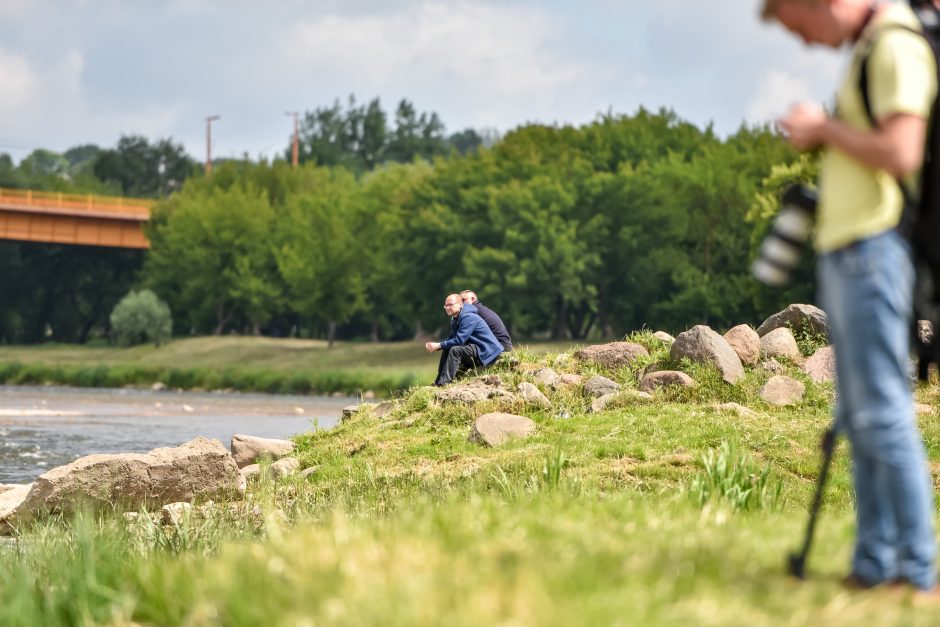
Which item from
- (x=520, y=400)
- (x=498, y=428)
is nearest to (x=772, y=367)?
(x=520, y=400)

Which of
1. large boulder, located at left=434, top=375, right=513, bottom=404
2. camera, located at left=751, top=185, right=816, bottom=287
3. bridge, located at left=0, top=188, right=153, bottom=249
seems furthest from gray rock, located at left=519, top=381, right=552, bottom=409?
bridge, located at left=0, top=188, right=153, bottom=249

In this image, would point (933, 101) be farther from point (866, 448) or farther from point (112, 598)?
point (112, 598)

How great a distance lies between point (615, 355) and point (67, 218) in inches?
2432

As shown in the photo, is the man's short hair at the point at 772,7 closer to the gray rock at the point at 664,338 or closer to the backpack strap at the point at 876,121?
the backpack strap at the point at 876,121

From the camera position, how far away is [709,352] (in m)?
16.0

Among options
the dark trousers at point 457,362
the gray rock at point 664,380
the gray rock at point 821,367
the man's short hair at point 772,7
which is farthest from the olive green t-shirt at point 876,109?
the dark trousers at point 457,362

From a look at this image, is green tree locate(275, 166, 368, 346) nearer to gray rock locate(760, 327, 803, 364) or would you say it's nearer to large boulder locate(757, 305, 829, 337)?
large boulder locate(757, 305, 829, 337)

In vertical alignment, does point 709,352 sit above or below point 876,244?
below

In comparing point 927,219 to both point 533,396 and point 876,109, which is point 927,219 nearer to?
point 876,109

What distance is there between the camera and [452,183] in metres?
65.9

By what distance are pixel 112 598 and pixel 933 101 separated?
3.51 m

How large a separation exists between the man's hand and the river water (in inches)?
503

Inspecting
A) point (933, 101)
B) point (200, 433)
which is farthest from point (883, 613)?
point (200, 433)

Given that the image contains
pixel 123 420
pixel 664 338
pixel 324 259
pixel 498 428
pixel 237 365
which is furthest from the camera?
pixel 324 259
